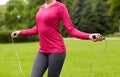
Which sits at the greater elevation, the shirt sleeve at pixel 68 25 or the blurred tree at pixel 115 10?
the shirt sleeve at pixel 68 25

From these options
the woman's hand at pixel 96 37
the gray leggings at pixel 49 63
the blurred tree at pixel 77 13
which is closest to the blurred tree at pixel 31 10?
the blurred tree at pixel 77 13

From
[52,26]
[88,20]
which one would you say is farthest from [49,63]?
[88,20]

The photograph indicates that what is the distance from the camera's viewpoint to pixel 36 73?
5.36 m

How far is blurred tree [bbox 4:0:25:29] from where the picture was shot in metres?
90.4

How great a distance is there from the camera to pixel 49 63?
534 centimetres

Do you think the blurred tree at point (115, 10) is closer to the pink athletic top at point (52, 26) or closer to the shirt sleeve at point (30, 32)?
the shirt sleeve at point (30, 32)

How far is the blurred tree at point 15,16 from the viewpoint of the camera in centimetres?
9039

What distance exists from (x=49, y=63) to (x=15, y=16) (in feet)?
288

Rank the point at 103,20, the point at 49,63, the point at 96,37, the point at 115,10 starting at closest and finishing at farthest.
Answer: the point at 96,37, the point at 49,63, the point at 115,10, the point at 103,20

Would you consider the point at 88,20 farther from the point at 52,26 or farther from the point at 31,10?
the point at 52,26

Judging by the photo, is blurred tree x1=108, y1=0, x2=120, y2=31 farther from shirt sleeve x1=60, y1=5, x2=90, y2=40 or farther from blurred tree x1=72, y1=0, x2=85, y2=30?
shirt sleeve x1=60, y1=5, x2=90, y2=40

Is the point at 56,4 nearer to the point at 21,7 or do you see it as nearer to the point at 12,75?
the point at 12,75

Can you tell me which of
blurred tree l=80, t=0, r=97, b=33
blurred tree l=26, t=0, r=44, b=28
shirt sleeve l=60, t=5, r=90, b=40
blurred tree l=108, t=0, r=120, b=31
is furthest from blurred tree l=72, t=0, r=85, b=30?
shirt sleeve l=60, t=5, r=90, b=40

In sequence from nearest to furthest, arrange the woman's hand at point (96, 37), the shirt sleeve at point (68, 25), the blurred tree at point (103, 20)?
the woman's hand at point (96, 37), the shirt sleeve at point (68, 25), the blurred tree at point (103, 20)
